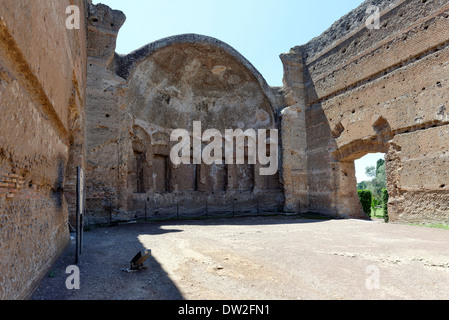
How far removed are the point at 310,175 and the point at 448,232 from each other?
22.3ft

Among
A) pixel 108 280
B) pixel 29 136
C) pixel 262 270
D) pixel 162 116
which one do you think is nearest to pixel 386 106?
pixel 262 270

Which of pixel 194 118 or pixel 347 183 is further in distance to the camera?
pixel 194 118

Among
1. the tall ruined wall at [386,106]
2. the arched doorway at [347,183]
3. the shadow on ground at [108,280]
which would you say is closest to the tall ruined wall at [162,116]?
the tall ruined wall at [386,106]

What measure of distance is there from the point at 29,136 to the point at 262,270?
10.8 feet

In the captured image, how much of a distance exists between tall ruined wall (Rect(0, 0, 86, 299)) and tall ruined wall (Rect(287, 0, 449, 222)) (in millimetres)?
9639

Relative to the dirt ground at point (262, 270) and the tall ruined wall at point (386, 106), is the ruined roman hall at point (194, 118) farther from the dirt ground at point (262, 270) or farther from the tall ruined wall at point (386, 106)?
the dirt ground at point (262, 270)

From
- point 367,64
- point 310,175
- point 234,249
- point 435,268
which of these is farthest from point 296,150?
point 435,268

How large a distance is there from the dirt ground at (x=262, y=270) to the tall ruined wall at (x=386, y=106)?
311cm

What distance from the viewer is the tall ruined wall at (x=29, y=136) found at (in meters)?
2.49

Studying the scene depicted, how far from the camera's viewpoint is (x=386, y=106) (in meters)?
10.2

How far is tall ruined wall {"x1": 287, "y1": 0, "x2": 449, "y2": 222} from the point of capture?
880 centimetres

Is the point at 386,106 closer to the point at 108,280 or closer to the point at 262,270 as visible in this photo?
the point at 262,270

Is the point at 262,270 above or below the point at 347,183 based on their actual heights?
below

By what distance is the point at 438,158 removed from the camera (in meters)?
8.66
